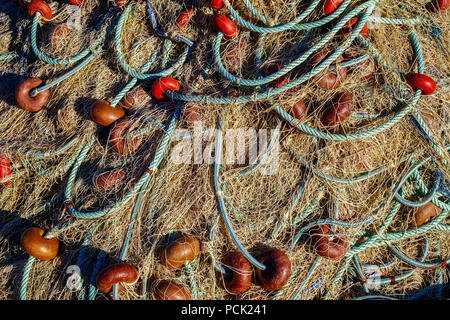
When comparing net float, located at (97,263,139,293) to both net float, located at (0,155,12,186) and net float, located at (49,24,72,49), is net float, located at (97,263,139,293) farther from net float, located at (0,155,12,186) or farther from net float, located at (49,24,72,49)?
net float, located at (49,24,72,49)

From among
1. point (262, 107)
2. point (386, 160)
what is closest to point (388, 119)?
point (386, 160)

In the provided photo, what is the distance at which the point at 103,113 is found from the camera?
259 cm

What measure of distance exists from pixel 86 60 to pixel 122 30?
359 mm

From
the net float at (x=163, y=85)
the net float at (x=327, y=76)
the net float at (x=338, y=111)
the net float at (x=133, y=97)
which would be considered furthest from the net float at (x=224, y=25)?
the net float at (x=338, y=111)

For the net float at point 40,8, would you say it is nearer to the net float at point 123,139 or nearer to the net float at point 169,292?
the net float at point 123,139

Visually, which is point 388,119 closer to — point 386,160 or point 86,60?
point 386,160

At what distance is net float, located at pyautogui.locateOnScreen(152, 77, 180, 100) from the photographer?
262 cm

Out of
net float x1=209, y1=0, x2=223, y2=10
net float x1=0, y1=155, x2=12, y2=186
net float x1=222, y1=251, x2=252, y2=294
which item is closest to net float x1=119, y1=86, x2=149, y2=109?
net float x1=209, y1=0, x2=223, y2=10

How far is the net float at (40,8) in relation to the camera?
3049 millimetres

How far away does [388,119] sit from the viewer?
2453 mm

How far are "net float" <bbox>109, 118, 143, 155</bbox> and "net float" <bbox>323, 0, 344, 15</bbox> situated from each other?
59.1 inches

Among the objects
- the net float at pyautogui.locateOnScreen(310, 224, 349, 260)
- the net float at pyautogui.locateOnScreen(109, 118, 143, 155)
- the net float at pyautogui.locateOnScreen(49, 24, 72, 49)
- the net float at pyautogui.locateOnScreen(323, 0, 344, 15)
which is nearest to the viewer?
the net float at pyautogui.locateOnScreen(310, 224, 349, 260)

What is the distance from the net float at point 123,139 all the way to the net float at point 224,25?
0.89 metres

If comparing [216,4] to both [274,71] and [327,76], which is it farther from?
[327,76]
